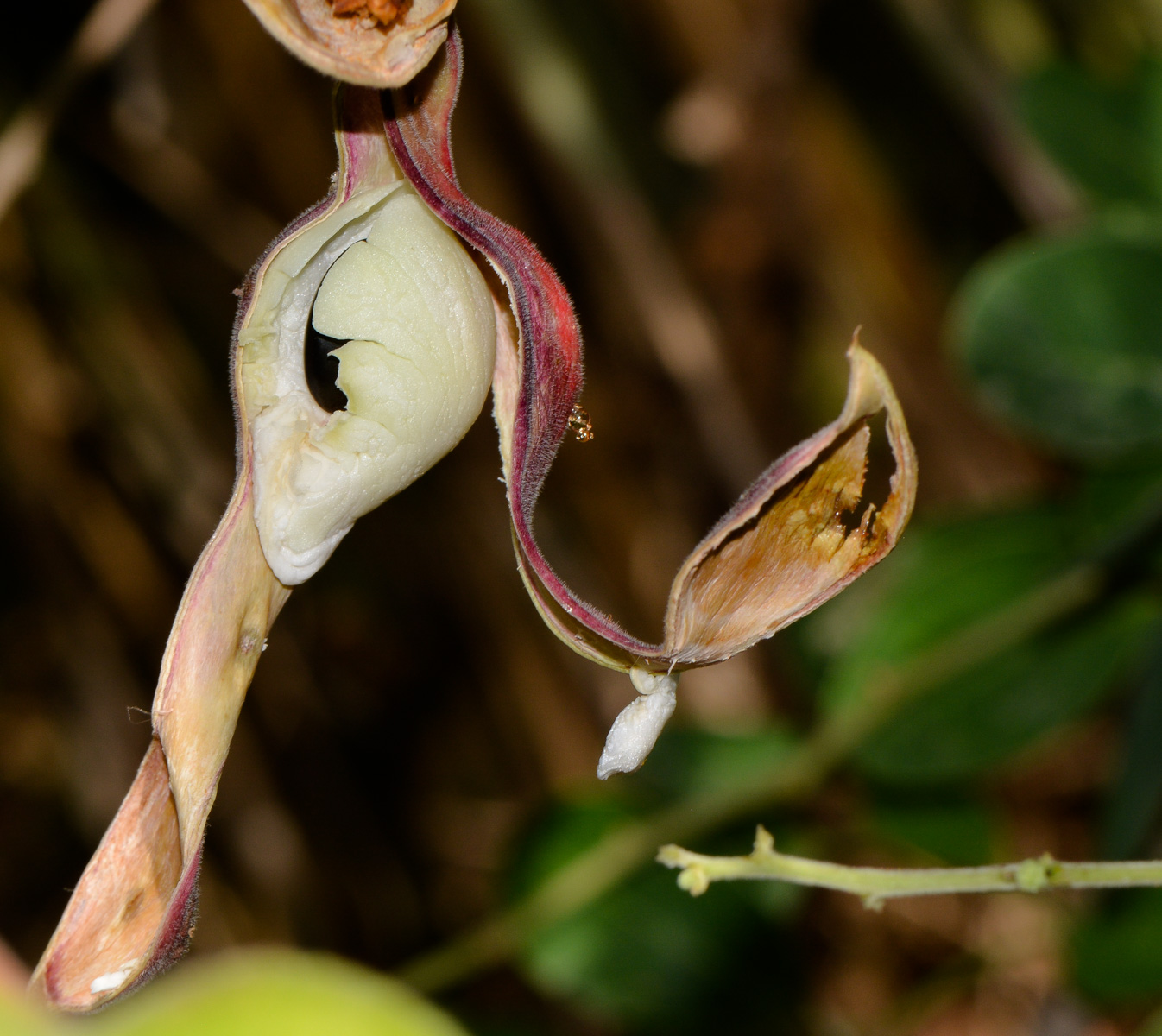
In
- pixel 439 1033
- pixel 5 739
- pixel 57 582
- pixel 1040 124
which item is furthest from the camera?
pixel 5 739

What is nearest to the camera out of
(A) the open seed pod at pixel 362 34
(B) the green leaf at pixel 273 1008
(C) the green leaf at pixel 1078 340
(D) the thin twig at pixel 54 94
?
(B) the green leaf at pixel 273 1008

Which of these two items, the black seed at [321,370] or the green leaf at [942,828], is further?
the green leaf at [942,828]

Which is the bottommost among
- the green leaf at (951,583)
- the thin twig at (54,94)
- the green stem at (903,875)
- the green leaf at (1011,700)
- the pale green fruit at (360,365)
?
the green leaf at (1011,700)

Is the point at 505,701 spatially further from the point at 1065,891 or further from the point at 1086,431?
the point at 1086,431

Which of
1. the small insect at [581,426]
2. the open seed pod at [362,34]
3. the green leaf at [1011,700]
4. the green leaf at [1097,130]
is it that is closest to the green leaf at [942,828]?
the green leaf at [1011,700]

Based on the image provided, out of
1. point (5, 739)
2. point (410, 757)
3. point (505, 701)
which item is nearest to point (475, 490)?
point (505, 701)

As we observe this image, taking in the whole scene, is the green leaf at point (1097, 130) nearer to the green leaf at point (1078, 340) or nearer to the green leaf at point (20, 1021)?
the green leaf at point (1078, 340)

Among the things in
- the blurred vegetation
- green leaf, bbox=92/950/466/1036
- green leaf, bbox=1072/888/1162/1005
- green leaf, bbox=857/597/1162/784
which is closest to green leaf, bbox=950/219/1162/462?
the blurred vegetation
